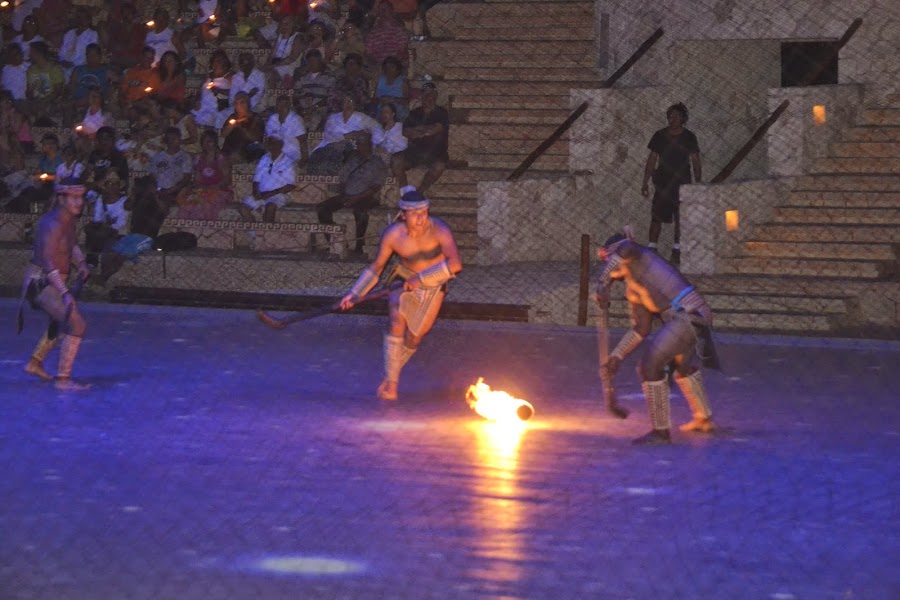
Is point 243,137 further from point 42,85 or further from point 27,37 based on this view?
point 27,37

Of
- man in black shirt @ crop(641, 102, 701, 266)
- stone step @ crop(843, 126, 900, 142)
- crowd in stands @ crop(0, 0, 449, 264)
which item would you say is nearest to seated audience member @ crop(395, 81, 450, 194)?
crowd in stands @ crop(0, 0, 449, 264)

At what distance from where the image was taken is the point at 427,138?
18781 mm

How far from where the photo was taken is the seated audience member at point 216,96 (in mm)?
20688

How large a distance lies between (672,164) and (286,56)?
551 cm

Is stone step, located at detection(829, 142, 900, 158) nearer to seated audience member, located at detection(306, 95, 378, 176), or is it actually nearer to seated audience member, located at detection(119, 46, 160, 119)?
seated audience member, located at detection(306, 95, 378, 176)

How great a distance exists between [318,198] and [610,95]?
340 centimetres

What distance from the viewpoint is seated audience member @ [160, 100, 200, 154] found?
20.5 metres

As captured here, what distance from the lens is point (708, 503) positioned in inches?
353

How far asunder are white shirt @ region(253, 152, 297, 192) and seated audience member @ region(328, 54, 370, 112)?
0.93 m

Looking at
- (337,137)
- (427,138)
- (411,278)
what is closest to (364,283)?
(411,278)

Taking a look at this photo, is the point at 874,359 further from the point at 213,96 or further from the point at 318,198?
the point at 213,96

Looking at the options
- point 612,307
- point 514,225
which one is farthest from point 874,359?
point 514,225

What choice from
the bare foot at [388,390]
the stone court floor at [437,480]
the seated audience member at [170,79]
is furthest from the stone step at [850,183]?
the seated audience member at [170,79]

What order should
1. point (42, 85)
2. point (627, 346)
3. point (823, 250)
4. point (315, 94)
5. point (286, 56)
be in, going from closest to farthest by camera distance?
point (627, 346) < point (823, 250) < point (315, 94) < point (286, 56) < point (42, 85)
